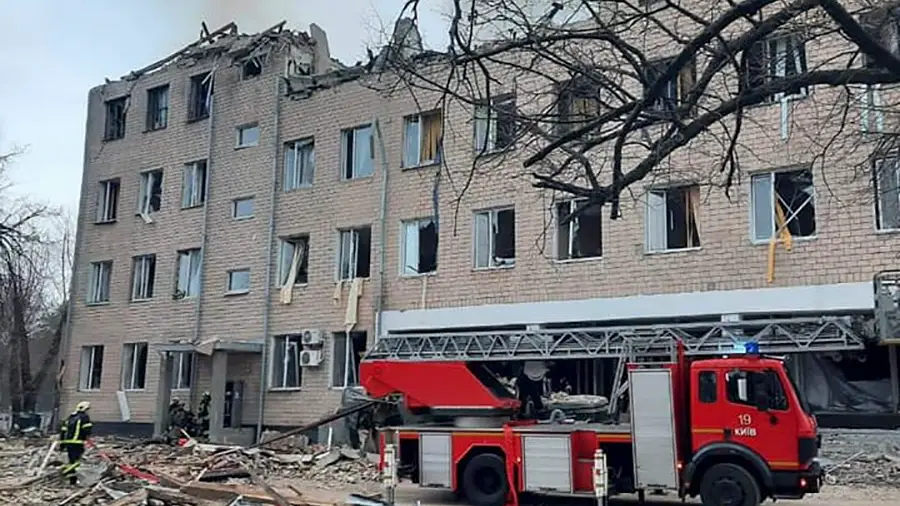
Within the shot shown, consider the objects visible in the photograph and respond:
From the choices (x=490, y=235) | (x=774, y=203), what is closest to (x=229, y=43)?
(x=490, y=235)

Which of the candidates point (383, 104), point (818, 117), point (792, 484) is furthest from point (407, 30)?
point (383, 104)

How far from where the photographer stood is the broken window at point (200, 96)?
1197 inches

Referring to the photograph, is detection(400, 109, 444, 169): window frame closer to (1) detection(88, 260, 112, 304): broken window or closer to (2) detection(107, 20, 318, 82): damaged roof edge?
(2) detection(107, 20, 318, 82): damaged roof edge

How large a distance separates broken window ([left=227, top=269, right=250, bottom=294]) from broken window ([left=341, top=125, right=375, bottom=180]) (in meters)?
4.44

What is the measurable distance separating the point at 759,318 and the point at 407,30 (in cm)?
1277

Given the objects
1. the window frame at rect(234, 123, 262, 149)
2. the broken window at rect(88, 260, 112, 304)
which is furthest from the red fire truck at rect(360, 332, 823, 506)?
the broken window at rect(88, 260, 112, 304)

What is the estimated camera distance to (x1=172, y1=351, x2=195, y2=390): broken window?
2853 centimetres

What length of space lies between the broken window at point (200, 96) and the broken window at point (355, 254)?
8.07m

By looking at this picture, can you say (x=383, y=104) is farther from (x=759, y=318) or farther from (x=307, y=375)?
(x=759, y=318)

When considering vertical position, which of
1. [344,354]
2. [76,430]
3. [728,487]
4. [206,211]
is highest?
[206,211]

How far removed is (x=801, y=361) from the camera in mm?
18531

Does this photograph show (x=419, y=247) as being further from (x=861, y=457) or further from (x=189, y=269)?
(x=861, y=457)

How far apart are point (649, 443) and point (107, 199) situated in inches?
973

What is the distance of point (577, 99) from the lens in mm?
10156
